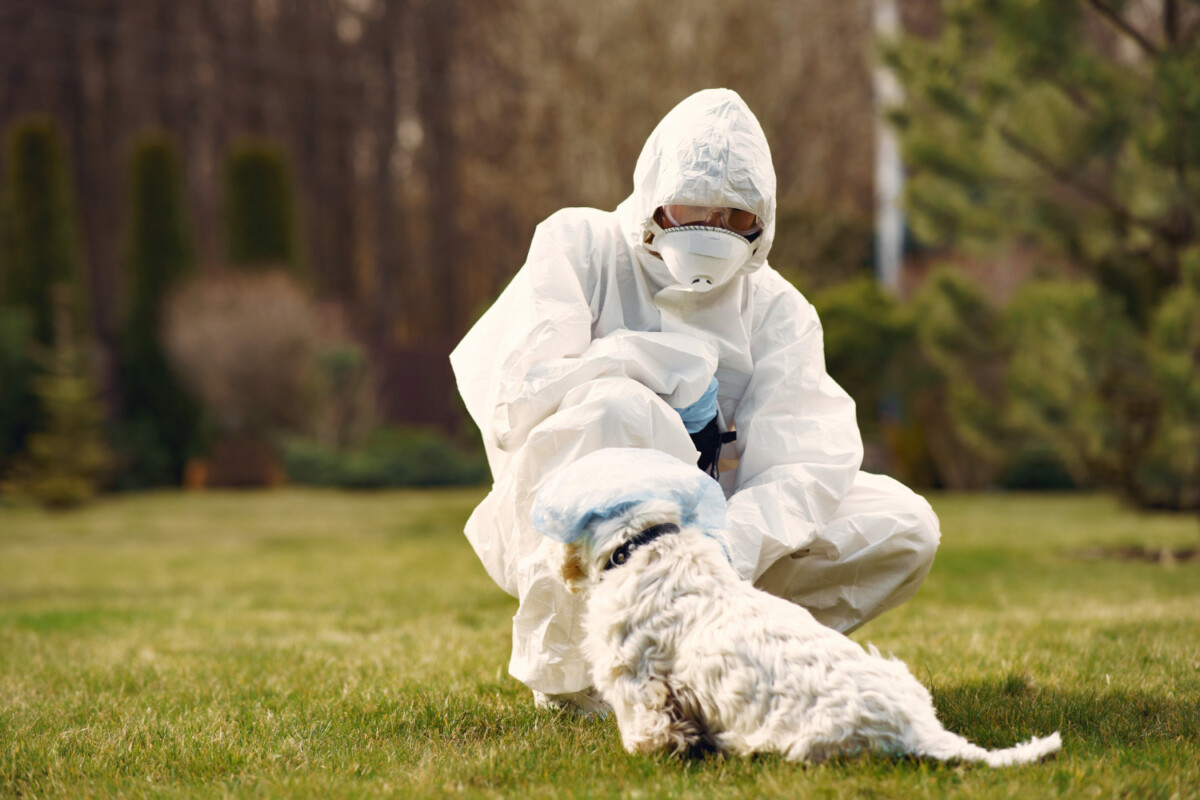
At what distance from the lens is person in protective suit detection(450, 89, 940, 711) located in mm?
2889

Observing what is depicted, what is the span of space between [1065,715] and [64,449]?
13.6 meters

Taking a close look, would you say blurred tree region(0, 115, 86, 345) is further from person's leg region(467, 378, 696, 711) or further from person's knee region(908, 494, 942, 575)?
person's knee region(908, 494, 942, 575)

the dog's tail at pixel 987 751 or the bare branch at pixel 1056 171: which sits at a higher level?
the bare branch at pixel 1056 171

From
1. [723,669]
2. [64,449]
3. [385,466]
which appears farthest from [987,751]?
[385,466]

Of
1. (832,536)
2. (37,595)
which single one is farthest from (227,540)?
(832,536)

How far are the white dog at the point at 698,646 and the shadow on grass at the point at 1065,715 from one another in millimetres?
434

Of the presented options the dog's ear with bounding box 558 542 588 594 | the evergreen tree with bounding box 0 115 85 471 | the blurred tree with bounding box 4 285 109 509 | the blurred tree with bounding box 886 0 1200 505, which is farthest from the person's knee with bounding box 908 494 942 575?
the evergreen tree with bounding box 0 115 85 471

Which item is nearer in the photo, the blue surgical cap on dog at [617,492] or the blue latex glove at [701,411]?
the blue surgical cap on dog at [617,492]

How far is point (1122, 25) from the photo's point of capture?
6977 mm

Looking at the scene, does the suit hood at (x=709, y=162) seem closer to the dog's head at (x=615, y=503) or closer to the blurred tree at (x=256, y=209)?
the dog's head at (x=615, y=503)

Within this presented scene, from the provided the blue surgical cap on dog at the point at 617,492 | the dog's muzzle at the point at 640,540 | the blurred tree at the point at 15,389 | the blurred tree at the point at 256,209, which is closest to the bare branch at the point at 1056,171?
the blue surgical cap on dog at the point at 617,492

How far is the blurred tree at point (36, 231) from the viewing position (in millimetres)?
16766

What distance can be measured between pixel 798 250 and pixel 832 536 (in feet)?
42.4

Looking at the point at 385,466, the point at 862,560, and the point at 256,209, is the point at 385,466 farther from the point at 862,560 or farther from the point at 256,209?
the point at 862,560
